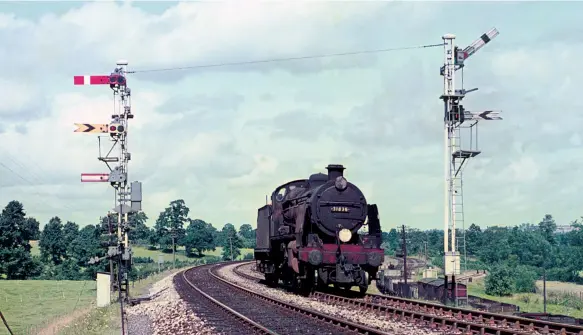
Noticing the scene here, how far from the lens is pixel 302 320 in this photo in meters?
18.0

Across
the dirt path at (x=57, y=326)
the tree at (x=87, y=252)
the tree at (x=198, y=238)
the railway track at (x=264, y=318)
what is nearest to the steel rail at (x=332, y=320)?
the railway track at (x=264, y=318)

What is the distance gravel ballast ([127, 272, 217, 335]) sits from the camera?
16.7m

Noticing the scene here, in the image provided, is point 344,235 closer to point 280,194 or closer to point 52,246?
point 280,194

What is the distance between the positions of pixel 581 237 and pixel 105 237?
5114 inches

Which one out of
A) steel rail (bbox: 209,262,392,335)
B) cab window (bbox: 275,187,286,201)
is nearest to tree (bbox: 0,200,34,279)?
cab window (bbox: 275,187,286,201)

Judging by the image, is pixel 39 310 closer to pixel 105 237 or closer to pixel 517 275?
pixel 105 237

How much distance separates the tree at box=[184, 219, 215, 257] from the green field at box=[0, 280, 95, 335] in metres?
80.1

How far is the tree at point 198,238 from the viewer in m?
146

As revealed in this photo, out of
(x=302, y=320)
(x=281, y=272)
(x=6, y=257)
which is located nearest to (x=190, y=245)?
(x=6, y=257)

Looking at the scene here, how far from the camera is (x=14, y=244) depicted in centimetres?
10288

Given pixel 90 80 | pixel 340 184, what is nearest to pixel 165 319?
pixel 340 184

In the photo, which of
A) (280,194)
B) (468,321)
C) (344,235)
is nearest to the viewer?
(468,321)

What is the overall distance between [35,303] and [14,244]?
203 feet

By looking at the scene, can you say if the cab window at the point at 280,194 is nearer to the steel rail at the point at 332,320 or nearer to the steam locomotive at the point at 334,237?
the steam locomotive at the point at 334,237
